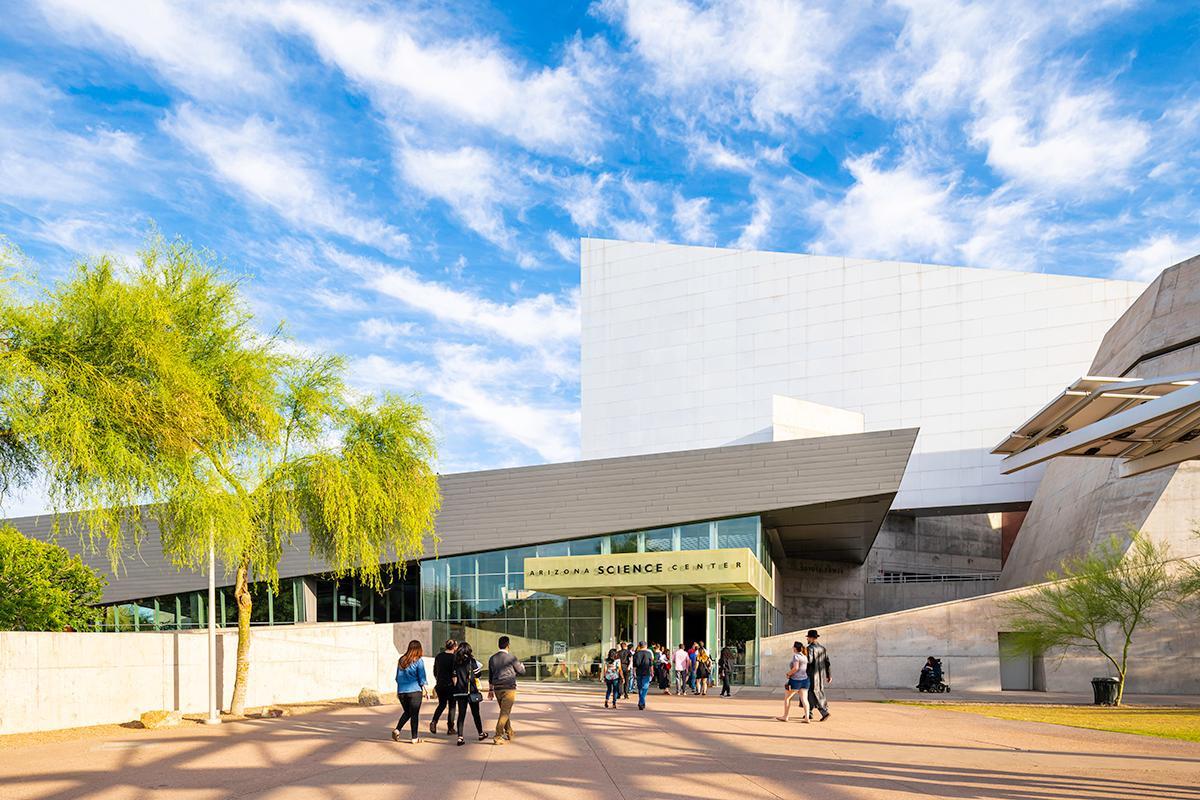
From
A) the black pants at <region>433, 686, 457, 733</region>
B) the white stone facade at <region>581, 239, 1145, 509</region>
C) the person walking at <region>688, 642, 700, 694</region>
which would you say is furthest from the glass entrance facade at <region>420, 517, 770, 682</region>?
the black pants at <region>433, 686, 457, 733</region>

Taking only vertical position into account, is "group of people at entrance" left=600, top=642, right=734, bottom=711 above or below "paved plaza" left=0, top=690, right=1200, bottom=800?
below

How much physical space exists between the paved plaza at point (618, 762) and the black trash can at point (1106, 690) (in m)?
8.02

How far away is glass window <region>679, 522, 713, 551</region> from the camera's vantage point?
3672 cm

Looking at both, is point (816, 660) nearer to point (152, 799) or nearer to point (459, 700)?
point (459, 700)

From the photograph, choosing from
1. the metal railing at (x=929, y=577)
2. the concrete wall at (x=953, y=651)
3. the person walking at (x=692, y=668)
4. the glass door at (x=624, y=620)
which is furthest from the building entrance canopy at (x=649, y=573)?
the metal railing at (x=929, y=577)

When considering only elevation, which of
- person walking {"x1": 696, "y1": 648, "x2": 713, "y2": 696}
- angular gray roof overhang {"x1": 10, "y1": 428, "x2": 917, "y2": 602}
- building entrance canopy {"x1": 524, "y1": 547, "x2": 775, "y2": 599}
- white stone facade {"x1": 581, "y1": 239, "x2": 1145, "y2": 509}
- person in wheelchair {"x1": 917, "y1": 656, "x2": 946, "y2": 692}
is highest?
white stone facade {"x1": 581, "y1": 239, "x2": 1145, "y2": 509}

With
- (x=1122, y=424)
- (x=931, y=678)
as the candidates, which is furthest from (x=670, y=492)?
(x=1122, y=424)

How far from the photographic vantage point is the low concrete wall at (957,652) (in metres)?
31.7

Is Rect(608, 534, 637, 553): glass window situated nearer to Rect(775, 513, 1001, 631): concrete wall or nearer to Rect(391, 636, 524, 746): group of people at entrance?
Rect(775, 513, 1001, 631): concrete wall

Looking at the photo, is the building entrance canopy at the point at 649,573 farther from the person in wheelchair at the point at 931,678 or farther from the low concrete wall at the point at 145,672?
the low concrete wall at the point at 145,672

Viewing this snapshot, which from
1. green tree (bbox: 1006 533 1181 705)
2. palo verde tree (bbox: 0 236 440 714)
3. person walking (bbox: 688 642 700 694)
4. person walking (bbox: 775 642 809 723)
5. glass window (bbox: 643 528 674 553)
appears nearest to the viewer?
palo verde tree (bbox: 0 236 440 714)

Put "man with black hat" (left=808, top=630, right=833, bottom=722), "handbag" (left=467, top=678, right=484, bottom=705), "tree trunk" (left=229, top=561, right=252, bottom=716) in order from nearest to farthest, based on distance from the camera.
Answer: "handbag" (left=467, top=678, right=484, bottom=705)
"man with black hat" (left=808, top=630, right=833, bottom=722)
"tree trunk" (left=229, top=561, right=252, bottom=716)

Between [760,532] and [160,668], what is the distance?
22709mm

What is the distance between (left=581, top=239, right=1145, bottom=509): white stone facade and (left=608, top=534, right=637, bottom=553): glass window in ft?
64.9
